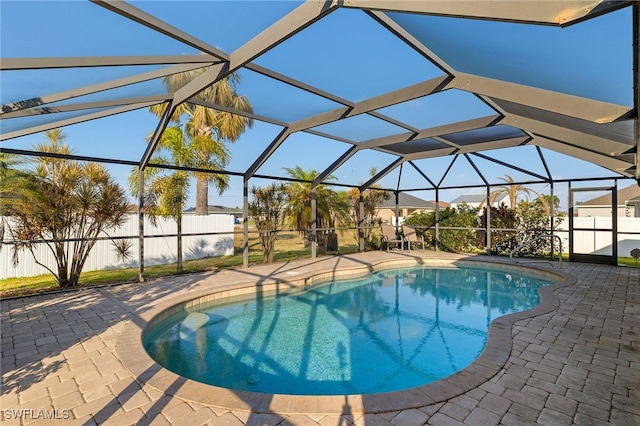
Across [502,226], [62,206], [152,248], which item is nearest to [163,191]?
[62,206]

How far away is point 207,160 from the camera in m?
10.7

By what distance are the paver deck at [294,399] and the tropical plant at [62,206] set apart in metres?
1.66

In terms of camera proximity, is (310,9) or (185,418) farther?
(310,9)

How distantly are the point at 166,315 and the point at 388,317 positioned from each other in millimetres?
4295

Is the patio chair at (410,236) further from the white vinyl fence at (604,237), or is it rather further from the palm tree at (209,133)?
the palm tree at (209,133)

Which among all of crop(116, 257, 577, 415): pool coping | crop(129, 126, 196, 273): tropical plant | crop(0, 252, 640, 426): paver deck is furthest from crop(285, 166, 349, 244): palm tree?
crop(0, 252, 640, 426): paver deck

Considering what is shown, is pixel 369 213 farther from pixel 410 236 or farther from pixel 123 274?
pixel 123 274

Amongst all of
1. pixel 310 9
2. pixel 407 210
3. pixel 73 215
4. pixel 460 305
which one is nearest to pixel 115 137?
pixel 73 215

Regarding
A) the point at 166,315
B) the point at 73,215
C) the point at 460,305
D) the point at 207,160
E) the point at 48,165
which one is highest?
the point at 207,160

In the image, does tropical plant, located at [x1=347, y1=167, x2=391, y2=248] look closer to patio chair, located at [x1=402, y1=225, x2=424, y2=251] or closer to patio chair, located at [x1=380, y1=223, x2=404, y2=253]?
patio chair, located at [x1=380, y1=223, x2=404, y2=253]

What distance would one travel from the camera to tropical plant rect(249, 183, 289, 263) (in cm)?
1168

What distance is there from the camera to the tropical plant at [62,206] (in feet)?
20.7

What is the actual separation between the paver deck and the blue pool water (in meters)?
0.91

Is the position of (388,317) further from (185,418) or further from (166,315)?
(185,418)
